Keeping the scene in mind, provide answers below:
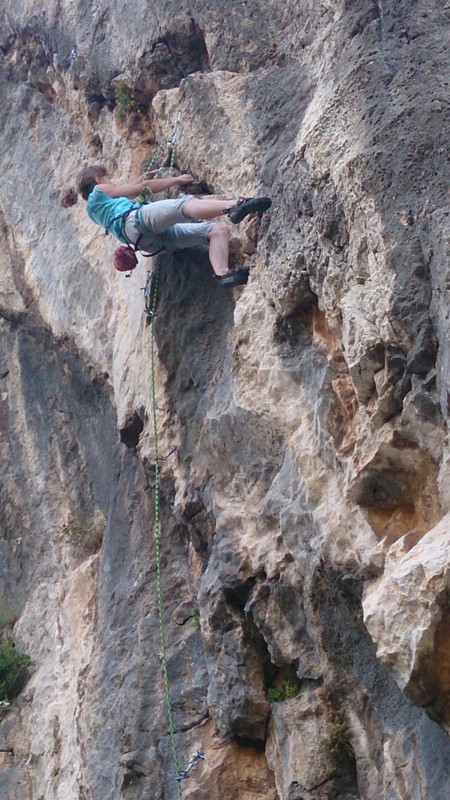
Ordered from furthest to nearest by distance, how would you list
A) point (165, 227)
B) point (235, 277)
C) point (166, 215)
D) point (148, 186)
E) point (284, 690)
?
point (148, 186) → point (165, 227) → point (166, 215) → point (235, 277) → point (284, 690)

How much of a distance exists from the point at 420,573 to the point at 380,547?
24.9 inches

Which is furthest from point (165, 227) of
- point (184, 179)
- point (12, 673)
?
point (12, 673)

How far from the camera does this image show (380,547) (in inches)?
205

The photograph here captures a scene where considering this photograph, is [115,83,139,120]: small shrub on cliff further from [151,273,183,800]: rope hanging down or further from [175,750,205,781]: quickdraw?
[175,750,205,781]: quickdraw

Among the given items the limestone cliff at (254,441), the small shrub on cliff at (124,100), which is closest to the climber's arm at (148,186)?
the limestone cliff at (254,441)

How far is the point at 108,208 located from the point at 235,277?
1604 mm

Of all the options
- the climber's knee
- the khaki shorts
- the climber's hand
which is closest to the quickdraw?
the climber's knee

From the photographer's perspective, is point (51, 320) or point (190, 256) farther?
point (51, 320)

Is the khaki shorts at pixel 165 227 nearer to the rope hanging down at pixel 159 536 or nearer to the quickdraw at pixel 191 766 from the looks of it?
the rope hanging down at pixel 159 536

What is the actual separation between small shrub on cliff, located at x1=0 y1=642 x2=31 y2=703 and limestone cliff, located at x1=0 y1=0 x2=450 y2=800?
14 cm

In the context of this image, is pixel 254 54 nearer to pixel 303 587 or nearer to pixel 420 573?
pixel 303 587

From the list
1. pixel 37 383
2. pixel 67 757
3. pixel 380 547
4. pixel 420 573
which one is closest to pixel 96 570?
pixel 67 757

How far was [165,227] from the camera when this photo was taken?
751 cm

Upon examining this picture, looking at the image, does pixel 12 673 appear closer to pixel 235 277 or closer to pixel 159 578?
pixel 159 578
